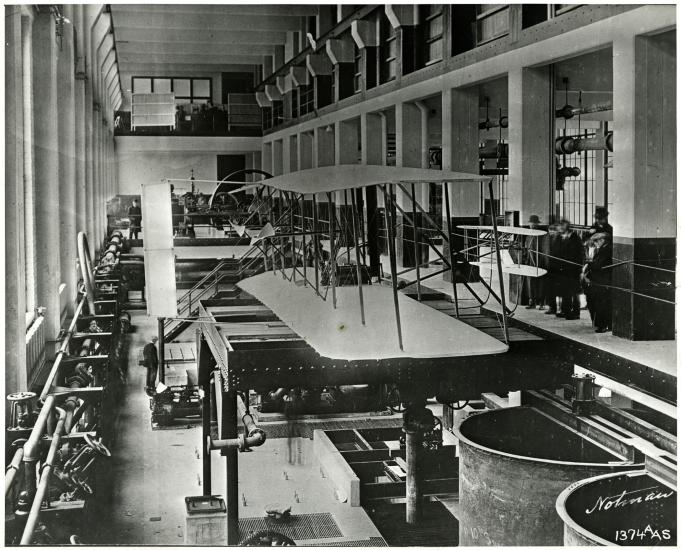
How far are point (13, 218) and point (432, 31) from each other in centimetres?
1472

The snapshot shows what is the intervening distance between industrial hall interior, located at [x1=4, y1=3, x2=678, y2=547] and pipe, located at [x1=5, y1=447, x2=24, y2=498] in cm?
3

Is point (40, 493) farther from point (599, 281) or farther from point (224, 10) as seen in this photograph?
point (224, 10)

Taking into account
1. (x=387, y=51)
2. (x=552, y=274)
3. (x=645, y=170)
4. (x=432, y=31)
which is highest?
(x=387, y=51)

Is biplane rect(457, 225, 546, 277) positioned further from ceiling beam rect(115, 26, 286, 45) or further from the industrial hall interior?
ceiling beam rect(115, 26, 286, 45)

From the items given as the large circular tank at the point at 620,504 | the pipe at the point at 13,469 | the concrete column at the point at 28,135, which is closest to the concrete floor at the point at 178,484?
the concrete column at the point at 28,135

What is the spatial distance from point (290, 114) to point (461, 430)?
24248mm

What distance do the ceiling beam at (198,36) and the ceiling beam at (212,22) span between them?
1.38 feet

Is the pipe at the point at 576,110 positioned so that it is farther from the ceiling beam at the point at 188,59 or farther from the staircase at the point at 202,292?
the ceiling beam at the point at 188,59

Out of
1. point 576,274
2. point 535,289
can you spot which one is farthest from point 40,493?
point 535,289

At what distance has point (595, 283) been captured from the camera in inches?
447

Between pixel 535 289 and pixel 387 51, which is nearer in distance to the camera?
pixel 535 289

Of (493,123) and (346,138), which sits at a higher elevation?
(493,123)

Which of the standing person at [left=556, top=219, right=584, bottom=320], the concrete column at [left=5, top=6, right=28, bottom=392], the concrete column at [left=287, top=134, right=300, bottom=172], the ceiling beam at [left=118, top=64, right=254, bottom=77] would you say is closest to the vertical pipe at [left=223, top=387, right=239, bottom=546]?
the concrete column at [left=5, top=6, right=28, bottom=392]

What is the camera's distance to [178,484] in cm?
1423
